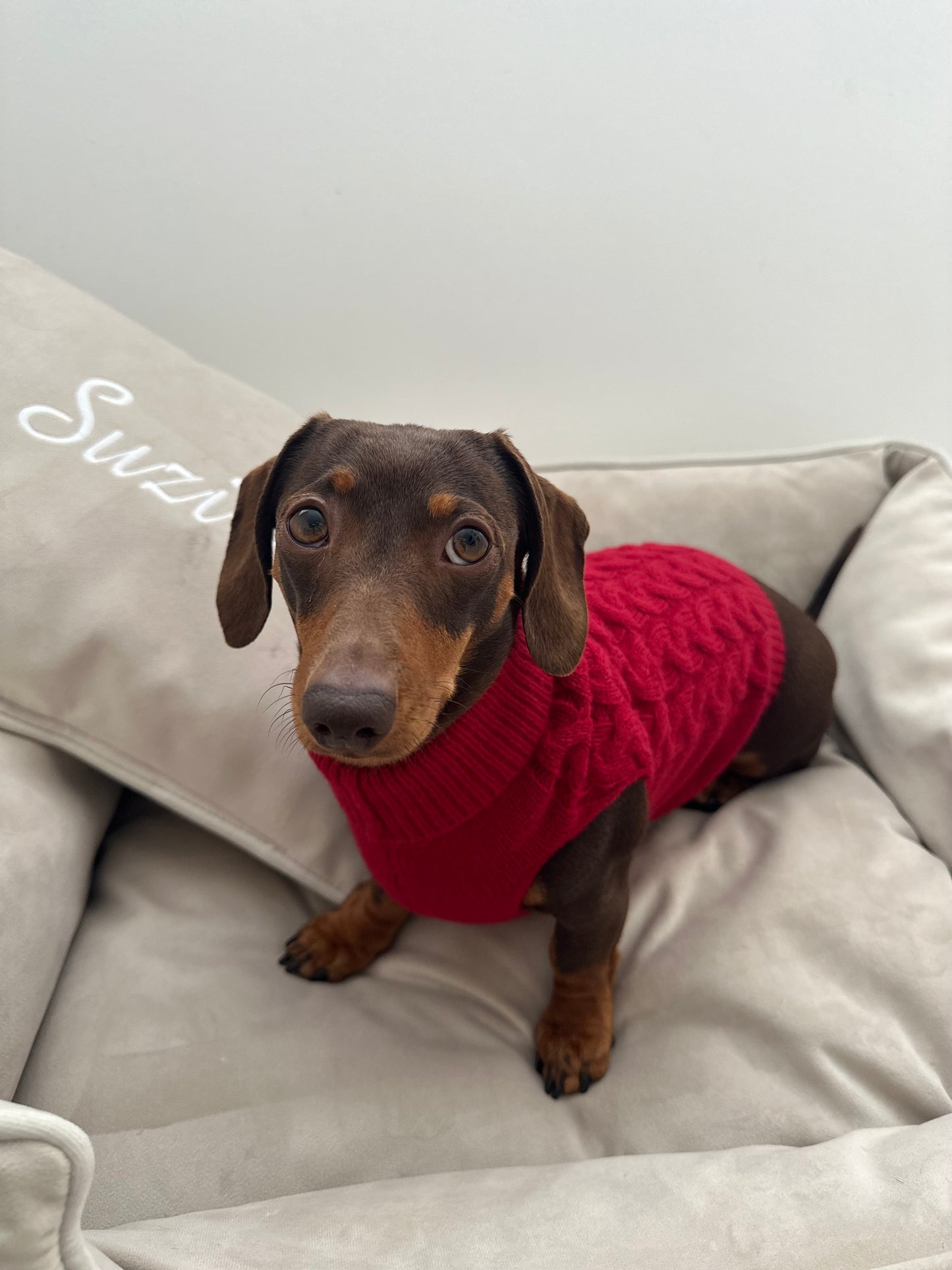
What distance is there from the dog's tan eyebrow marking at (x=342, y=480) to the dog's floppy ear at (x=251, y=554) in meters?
0.18

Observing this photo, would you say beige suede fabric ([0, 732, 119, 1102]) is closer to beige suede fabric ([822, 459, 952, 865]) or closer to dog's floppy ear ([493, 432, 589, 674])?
dog's floppy ear ([493, 432, 589, 674])

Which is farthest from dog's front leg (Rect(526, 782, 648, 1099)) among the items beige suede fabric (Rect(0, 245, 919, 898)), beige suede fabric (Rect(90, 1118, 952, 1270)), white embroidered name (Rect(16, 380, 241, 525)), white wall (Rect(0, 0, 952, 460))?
white wall (Rect(0, 0, 952, 460))

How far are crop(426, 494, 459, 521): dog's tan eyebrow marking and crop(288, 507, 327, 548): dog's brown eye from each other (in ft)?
0.51

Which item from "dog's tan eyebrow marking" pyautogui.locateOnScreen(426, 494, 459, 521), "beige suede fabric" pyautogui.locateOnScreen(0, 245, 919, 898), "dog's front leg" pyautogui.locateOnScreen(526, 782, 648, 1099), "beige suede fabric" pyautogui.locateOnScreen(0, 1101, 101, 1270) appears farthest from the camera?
"beige suede fabric" pyautogui.locateOnScreen(0, 245, 919, 898)

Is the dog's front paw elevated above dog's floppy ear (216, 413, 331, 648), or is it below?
below

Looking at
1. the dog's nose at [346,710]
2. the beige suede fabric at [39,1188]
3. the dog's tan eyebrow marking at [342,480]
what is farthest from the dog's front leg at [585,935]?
the beige suede fabric at [39,1188]

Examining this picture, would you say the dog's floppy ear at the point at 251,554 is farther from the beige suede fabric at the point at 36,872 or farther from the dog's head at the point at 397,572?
the beige suede fabric at the point at 36,872

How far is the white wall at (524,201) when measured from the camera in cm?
220

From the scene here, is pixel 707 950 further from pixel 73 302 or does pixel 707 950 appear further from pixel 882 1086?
pixel 73 302

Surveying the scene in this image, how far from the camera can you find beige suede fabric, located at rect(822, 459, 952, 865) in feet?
6.03

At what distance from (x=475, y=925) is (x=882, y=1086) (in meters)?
0.77

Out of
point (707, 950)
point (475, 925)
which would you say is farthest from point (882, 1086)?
point (475, 925)

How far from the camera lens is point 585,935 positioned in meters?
1.49

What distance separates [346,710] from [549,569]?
0.46 metres
